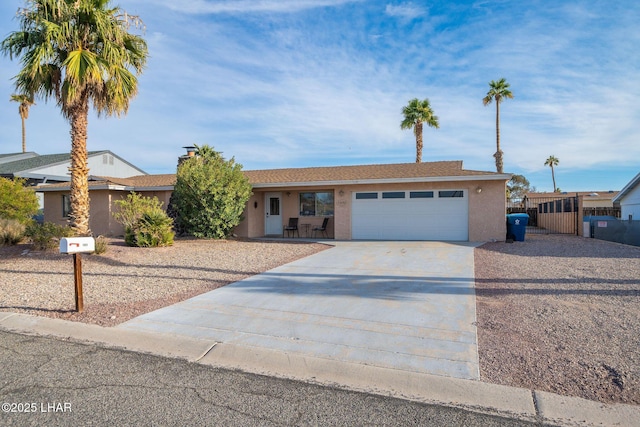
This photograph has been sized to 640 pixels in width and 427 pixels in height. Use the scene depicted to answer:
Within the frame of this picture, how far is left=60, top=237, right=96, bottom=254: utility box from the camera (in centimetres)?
559

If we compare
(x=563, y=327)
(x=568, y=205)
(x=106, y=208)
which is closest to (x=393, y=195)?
(x=568, y=205)

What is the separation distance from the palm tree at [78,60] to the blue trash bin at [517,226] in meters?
14.2

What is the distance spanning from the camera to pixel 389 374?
13.0 ft

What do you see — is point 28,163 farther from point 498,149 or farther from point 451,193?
point 498,149

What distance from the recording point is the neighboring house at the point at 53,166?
97.2 feet

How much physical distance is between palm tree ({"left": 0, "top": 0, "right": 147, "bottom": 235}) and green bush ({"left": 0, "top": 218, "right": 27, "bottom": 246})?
252cm

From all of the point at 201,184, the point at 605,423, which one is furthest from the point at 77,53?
the point at 605,423

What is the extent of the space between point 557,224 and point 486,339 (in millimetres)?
19219

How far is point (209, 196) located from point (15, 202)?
6.95 metres

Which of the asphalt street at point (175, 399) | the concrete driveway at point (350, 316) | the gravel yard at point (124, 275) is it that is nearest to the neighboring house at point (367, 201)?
the gravel yard at point (124, 275)

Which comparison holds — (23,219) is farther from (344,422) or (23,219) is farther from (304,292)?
(344,422)

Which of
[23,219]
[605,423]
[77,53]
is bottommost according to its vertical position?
[605,423]

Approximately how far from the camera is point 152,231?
1362 centimetres

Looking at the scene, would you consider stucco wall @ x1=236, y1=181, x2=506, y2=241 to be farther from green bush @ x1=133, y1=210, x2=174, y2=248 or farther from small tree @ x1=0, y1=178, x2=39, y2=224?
small tree @ x1=0, y1=178, x2=39, y2=224
